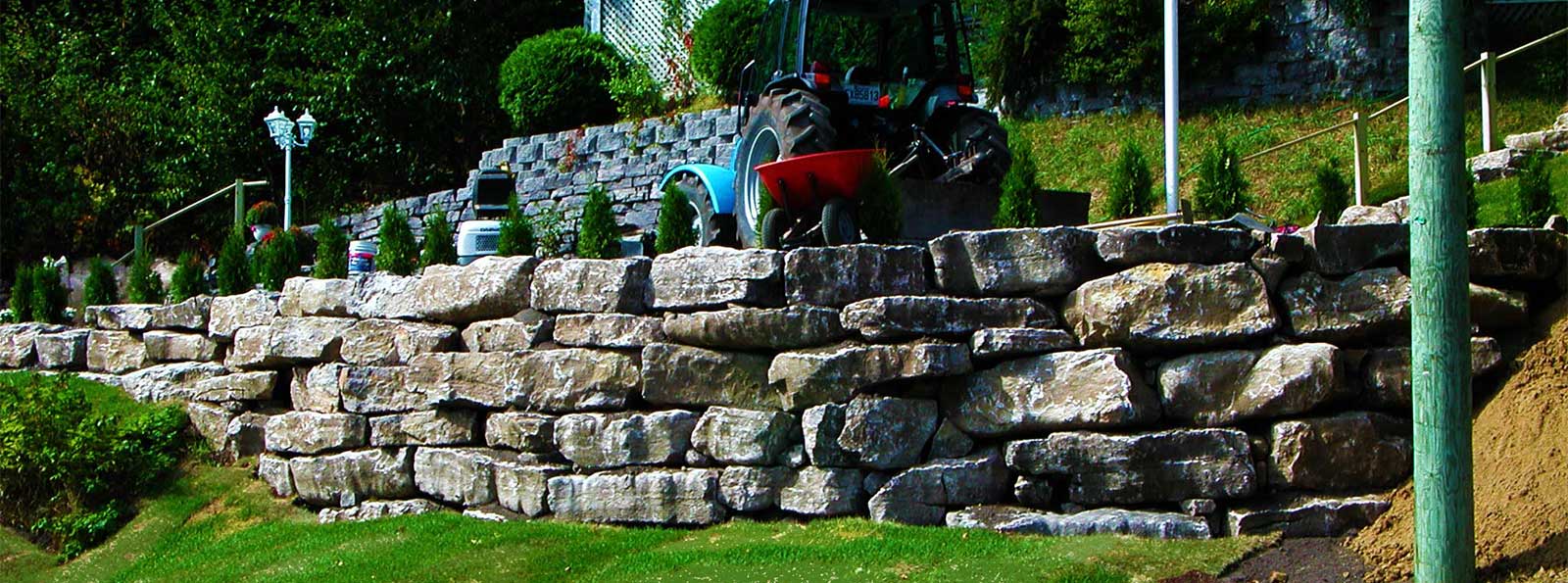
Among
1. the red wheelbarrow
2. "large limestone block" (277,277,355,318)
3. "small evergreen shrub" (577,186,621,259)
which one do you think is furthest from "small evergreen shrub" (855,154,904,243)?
"large limestone block" (277,277,355,318)

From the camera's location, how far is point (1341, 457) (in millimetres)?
6406

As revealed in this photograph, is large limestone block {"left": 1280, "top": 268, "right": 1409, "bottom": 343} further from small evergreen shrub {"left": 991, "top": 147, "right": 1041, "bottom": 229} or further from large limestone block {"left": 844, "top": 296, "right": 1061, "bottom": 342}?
small evergreen shrub {"left": 991, "top": 147, "right": 1041, "bottom": 229}

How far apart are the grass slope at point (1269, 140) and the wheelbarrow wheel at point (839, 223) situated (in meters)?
4.41

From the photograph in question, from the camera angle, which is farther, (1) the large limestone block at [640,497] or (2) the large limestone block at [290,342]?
(2) the large limestone block at [290,342]

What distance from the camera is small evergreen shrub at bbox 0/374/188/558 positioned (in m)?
9.30

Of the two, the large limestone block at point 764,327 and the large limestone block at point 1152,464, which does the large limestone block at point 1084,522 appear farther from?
the large limestone block at point 764,327

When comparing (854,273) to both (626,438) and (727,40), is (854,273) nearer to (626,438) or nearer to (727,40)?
(626,438)

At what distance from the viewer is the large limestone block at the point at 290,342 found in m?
9.38

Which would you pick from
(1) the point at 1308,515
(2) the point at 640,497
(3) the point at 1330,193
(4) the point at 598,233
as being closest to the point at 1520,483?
(1) the point at 1308,515

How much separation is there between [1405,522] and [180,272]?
883cm

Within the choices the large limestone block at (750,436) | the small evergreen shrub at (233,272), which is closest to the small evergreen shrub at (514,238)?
the large limestone block at (750,436)

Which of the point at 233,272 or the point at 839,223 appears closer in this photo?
the point at 839,223

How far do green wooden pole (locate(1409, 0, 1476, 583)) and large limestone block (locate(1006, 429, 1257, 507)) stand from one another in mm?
1170

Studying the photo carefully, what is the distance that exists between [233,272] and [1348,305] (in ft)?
25.9
